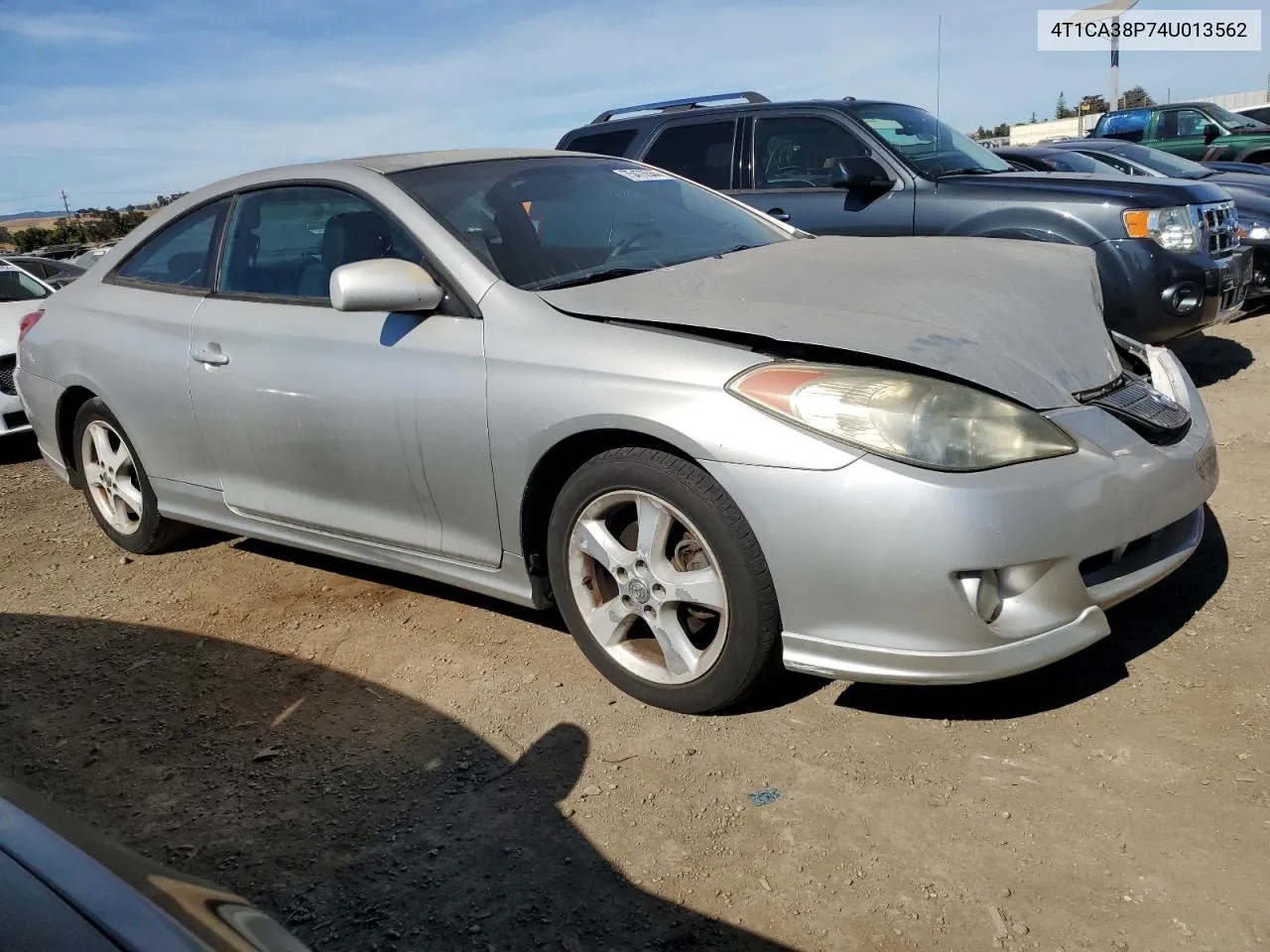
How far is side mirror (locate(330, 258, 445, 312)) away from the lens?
3127 millimetres

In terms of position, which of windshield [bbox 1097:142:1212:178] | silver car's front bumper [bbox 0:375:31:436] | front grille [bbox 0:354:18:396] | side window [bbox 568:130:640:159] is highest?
side window [bbox 568:130:640:159]

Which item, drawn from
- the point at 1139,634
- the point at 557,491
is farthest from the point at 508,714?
the point at 1139,634

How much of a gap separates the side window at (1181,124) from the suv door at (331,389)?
15628 millimetres

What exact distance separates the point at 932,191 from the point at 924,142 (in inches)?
26.9

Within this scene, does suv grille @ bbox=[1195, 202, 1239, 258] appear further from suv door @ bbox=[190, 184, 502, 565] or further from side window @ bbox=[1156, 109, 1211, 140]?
side window @ bbox=[1156, 109, 1211, 140]

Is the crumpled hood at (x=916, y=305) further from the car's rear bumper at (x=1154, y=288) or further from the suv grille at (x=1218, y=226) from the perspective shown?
the suv grille at (x=1218, y=226)

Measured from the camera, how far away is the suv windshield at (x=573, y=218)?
338 centimetres

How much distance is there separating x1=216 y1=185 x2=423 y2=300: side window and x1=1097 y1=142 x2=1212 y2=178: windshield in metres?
8.69

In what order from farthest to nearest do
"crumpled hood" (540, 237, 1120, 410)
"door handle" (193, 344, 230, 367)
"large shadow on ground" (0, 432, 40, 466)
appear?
"large shadow on ground" (0, 432, 40, 466), "door handle" (193, 344, 230, 367), "crumpled hood" (540, 237, 1120, 410)

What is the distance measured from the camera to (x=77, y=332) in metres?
4.52

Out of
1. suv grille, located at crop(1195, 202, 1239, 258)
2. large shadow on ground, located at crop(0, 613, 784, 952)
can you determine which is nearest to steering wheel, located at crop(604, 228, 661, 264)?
large shadow on ground, located at crop(0, 613, 784, 952)

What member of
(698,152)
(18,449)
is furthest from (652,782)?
(18,449)

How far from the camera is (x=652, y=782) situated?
2699 millimetres

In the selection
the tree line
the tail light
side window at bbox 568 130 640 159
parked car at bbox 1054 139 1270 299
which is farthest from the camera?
the tree line
